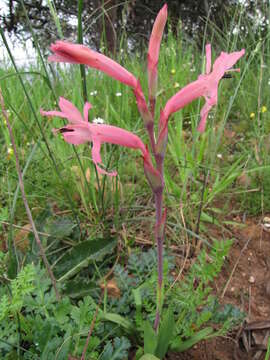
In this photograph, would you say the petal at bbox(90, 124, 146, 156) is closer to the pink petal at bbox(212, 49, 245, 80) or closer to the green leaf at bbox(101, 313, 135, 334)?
the pink petal at bbox(212, 49, 245, 80)

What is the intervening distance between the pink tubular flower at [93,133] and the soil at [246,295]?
0.62 metres

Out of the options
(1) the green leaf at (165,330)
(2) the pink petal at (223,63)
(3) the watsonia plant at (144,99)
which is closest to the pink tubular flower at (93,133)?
(3) the watsonia plant at (144,99)

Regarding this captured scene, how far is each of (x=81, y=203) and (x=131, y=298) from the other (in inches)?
23.6

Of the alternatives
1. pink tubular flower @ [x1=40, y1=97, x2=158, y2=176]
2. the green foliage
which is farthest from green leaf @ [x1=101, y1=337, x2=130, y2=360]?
pink tubular flower @ [x1=40, y1=97, x2=158, y2=176]

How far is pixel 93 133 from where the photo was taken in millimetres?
644

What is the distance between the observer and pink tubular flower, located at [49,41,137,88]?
1.94ft

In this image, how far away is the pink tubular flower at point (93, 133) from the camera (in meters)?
0.64

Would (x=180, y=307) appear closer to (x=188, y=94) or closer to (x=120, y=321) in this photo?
(x=120, y=321)

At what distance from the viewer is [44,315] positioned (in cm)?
98

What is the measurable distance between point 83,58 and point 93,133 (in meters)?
0.13

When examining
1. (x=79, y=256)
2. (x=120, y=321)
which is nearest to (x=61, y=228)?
(x=79, y=256)

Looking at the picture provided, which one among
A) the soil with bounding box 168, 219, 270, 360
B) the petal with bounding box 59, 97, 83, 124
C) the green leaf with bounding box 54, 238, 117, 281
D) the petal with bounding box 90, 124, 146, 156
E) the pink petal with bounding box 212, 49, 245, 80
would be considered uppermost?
the pink petal with bounding box 212, 49, 245, 80

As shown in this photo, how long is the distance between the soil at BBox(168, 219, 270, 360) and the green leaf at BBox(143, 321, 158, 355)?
19cm

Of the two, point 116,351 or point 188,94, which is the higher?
point 188,94
